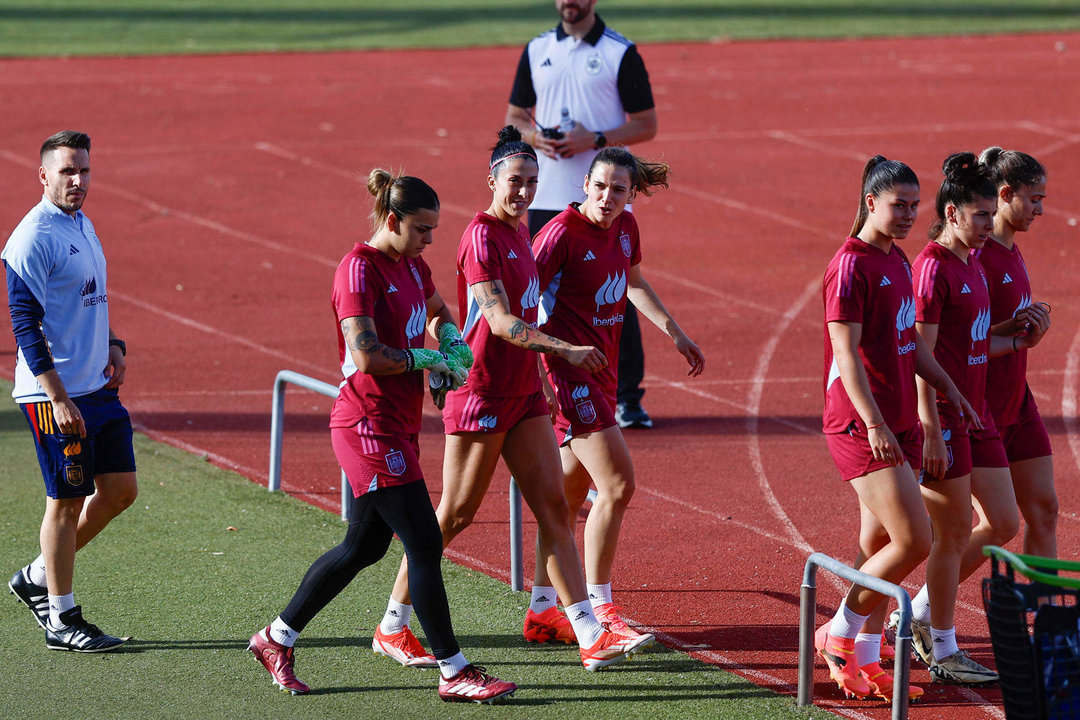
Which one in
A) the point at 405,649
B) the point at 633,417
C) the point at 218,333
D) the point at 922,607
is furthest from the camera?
the point at 218,333

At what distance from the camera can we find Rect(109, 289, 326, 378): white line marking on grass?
11.6 meters

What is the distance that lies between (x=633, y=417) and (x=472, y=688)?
463 cm

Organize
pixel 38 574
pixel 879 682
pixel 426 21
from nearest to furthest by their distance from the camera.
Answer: pixel 879 682
pixel 38 574
pixel 426 21

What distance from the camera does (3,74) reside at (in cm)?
2500

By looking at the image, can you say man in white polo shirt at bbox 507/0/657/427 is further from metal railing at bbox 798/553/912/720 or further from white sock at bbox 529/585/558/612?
metal railing at bbox 798/553/912/720

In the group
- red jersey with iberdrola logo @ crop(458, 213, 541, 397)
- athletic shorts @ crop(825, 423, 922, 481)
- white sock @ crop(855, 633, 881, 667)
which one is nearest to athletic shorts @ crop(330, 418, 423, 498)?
red jersey with iberdrola logo @ crop(458, 213, 541, 397)

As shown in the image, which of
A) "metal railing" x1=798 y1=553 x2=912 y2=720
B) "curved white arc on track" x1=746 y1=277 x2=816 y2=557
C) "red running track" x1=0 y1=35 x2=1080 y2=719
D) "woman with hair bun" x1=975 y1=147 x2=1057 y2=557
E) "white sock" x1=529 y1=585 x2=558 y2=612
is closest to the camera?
"metal railing" x1=798 y1=553 x2=912 y2=720

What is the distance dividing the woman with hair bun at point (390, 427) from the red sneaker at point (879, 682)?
4.82 ft

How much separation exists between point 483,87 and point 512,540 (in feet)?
60.9

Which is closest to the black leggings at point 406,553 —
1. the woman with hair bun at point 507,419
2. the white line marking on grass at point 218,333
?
the woman with hair bun at point 507,419

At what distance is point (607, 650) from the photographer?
6.01 meters

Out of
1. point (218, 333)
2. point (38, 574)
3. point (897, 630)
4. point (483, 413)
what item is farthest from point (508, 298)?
point (218, 333)

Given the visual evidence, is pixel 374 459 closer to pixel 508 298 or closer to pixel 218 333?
pixel 508 298

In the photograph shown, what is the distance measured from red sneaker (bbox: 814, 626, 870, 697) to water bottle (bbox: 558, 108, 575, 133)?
4.50 meters
